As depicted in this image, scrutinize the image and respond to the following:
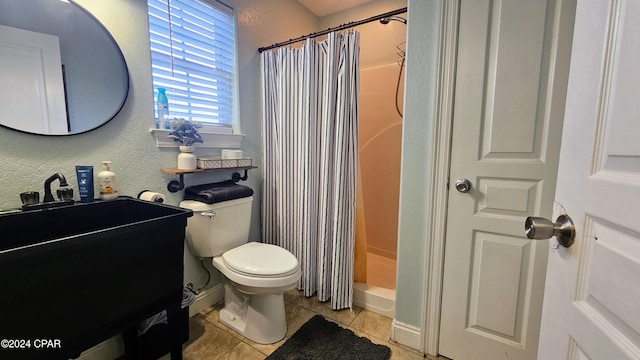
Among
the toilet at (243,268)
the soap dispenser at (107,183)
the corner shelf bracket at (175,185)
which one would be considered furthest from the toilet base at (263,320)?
the soap dispenser at (107,183)

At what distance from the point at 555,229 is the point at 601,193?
0.43 feet

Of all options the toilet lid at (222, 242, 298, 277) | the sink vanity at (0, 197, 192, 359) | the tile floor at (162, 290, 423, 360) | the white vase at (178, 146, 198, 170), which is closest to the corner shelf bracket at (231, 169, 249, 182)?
the white vase at (178, 146, 198, 170)

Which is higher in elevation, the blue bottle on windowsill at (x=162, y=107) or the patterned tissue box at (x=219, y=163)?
the blue bottle on windowsill at (x=162, y=107)

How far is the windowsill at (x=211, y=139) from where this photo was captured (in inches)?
59.7

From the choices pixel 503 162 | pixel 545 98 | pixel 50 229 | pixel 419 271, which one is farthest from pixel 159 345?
pixel 545 98

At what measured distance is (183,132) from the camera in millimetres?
1551

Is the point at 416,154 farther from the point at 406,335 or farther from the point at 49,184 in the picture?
the point at 49,184

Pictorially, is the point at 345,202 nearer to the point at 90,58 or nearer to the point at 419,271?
the point at 419,271

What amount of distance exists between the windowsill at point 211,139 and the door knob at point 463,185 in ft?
4.67

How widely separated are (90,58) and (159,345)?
1426mm

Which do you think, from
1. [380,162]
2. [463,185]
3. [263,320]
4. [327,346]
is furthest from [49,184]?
[380,162]

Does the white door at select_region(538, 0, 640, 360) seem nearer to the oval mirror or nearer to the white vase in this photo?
the white vase

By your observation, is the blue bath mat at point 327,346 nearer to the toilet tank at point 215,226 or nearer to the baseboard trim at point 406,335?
the baseboard trim at point 406,335

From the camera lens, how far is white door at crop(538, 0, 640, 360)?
41 cm
